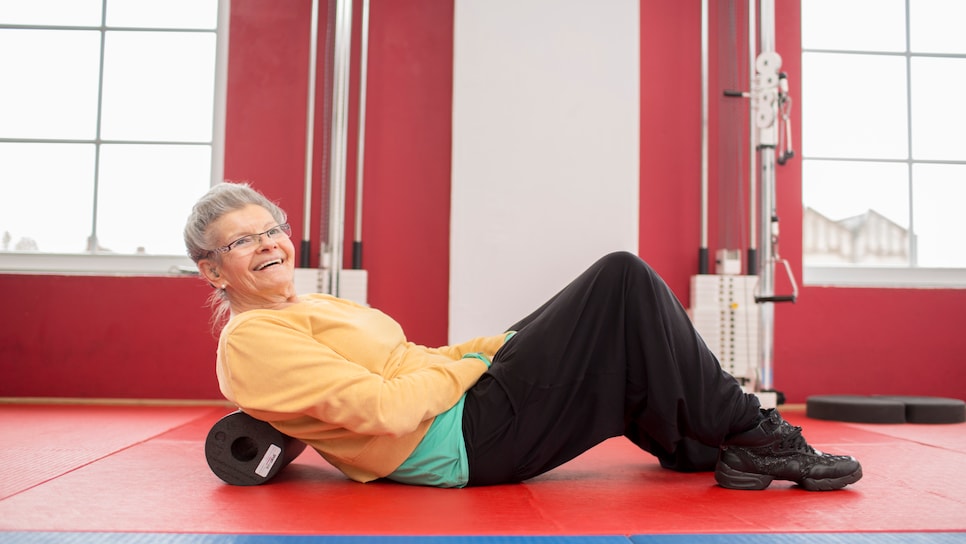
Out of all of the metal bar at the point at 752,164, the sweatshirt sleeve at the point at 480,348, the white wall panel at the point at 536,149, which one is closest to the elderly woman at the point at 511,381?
the sweatshirt sleeve at the point at 480,348

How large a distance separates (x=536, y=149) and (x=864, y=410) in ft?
6.21

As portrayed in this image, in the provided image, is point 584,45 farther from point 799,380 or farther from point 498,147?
point 799,380

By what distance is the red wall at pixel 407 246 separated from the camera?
13.6 feet

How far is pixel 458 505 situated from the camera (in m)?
1.72

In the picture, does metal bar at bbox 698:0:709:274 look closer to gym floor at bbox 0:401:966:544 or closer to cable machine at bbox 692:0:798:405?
cable machine at bbox 692:0:798:405

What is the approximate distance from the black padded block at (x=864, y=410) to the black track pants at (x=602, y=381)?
200 centimetres

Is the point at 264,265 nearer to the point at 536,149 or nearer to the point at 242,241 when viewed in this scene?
the point at 242,241

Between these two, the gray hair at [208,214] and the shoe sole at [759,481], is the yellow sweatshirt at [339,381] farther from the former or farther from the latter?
the shoe sole at [759,481]

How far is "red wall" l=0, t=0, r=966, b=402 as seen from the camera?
4.14m

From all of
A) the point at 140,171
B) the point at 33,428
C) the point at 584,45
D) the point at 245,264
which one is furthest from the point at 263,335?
the point at 140,171

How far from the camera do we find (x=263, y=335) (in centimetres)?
172

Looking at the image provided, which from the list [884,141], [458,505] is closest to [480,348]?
[458,505]

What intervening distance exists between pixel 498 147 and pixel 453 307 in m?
0.79

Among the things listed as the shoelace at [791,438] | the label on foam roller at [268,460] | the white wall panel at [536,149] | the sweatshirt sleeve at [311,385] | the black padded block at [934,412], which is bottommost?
the black padded block at [934,412]
